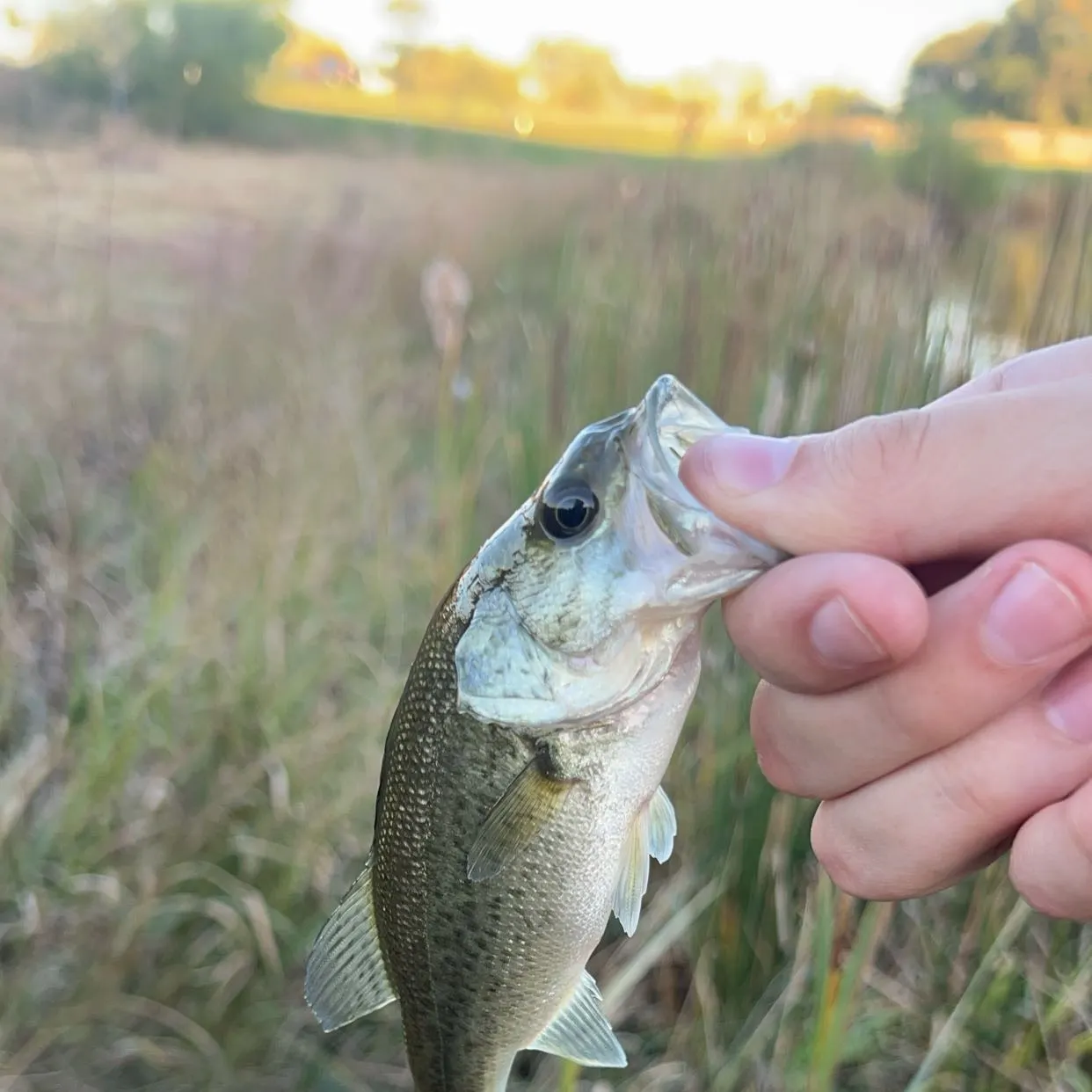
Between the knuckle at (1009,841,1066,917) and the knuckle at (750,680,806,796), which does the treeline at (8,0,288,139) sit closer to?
the knuckle at (750,680,806,796)

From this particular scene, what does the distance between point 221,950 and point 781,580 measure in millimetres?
2012

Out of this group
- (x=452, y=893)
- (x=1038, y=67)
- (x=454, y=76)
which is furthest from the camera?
(x=454, y=76)

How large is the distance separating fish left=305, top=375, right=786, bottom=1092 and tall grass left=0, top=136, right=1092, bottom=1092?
1.18 feet

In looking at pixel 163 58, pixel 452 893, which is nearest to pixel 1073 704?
pixel 452 893

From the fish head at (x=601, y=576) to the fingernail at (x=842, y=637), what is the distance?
0.09 m

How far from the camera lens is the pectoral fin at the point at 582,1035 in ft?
4.24

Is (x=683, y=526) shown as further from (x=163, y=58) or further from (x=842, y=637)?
(x=163, y=58)

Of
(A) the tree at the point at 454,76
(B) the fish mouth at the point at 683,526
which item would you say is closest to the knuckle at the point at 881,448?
(B) the fish mouth at the point at 683,526

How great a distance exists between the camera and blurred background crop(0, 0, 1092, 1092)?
208 centimetres

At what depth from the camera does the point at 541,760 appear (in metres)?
1.12

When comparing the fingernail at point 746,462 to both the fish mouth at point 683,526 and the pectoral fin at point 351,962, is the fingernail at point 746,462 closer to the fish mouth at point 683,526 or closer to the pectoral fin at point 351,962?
the fish mouth at point 683,526

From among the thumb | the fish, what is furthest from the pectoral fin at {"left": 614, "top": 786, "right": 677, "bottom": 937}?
the thumb

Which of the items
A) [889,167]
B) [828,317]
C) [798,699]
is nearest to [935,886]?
[798,699]

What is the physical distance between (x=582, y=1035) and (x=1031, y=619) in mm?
851
